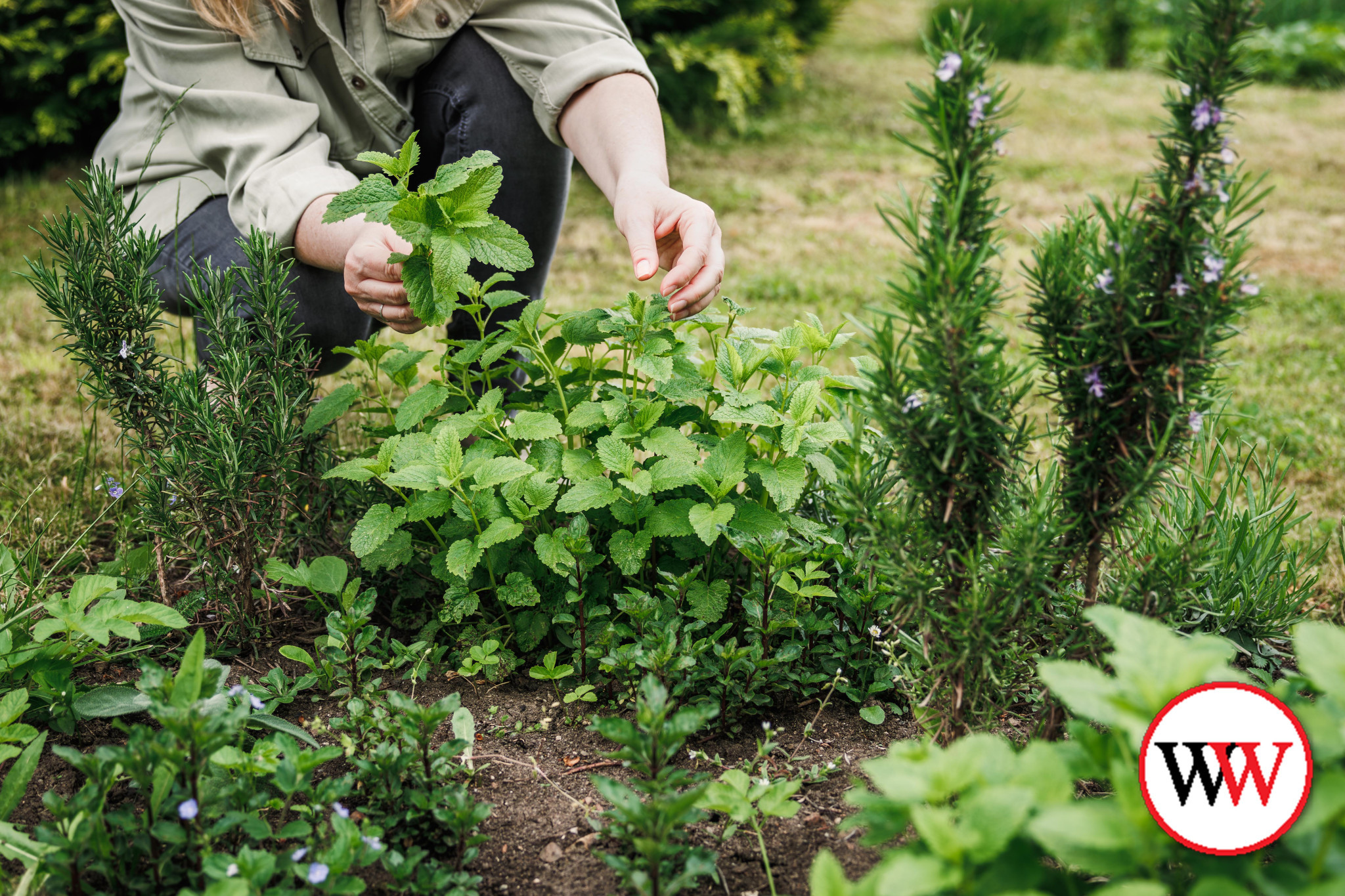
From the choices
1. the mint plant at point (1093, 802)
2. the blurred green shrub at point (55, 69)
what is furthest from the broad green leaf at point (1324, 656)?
the blurred green shrub at point (55, 69)

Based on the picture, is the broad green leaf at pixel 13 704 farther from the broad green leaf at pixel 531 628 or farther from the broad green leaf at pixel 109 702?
the broad green leaf at pixel 531 628

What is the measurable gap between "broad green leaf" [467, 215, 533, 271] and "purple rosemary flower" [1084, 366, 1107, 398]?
84 centimetres

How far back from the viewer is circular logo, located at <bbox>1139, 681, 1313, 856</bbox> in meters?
0.88

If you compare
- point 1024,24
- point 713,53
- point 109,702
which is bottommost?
point 109,702

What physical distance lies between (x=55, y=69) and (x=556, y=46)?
3803 mm

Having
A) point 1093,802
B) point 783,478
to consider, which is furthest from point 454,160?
point 1093,802

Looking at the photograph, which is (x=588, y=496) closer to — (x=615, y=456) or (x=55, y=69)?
(x=615, y=456)

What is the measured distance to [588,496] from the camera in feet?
5.03

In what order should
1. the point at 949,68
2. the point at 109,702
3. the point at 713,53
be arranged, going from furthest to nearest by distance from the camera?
1. the point at 713,53
2. the point at 109,702
3. the point at 949,68

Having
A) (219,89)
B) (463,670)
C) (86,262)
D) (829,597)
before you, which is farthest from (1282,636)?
(219,89)

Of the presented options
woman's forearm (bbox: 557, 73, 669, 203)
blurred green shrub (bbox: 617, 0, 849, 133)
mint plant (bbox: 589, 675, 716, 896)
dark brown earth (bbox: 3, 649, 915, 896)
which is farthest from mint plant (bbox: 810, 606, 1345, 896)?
blurred green shrub (bbox: 617, 0, 849, 133)

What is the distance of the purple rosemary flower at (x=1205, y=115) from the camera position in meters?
→ 1.03

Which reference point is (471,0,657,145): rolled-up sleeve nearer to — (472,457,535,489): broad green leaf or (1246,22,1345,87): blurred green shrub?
(472,457,535,489): broad green leaf

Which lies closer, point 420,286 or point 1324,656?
point 1324,656
